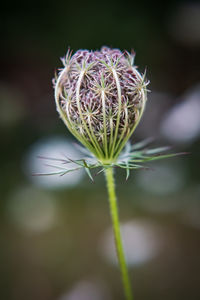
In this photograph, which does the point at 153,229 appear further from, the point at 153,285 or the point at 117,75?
the point at 117,75

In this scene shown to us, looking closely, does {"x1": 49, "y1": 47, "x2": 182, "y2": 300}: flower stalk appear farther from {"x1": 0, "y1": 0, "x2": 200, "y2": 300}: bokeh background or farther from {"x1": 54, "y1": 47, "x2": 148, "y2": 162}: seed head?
{"x1": 0, "y1": 0, "x2": 200, "y2": 300}: bokeh background

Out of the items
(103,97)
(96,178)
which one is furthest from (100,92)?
(96,178)

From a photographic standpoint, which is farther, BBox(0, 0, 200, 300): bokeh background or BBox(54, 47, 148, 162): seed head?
BBox(0, 0, 200, 300): bokeh background

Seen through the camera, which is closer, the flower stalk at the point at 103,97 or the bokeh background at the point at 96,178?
the flower stalk at the point at 103,97

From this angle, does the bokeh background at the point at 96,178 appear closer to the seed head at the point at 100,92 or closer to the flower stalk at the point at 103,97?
the flower stalk at the point at 103,97

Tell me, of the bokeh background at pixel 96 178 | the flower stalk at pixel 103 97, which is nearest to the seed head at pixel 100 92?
the flower stalk at pixel 103 97

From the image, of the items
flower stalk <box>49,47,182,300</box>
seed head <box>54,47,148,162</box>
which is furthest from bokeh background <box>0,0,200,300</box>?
seed head <box>54,47,148,162</box>

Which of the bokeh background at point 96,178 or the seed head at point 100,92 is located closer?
the seed head at point 100,92

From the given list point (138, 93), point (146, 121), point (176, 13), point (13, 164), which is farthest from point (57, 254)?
point (176, 13)
